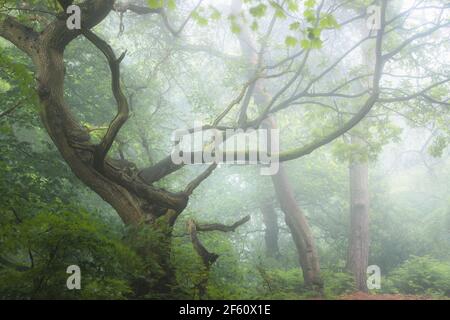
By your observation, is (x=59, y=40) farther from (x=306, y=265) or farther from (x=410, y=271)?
(x=410, y=271)

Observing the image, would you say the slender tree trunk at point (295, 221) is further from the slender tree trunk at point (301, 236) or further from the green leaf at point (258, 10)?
the green leaf at point (258, 10)

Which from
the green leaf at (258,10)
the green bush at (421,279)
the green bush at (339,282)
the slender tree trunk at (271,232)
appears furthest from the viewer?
the slender tree trunk at (271,232)

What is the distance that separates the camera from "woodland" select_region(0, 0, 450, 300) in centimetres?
513

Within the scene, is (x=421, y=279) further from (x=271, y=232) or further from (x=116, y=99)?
(x=116, y=99)

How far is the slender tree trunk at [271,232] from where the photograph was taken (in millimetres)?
17688

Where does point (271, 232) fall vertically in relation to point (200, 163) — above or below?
below

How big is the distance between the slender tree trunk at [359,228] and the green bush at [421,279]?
4.00 feet

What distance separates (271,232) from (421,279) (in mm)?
6341

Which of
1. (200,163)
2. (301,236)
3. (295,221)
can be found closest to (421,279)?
(301,236)

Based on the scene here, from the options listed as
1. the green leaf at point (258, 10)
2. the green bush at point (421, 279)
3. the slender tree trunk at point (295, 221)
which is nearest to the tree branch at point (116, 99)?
the green leaf at point (258, 10)

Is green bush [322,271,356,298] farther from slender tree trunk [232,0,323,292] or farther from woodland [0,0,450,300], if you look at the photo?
slender tree trunk [232,0,323,292]

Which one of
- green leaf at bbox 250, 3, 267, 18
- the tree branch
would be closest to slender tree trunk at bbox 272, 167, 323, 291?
the tree branch

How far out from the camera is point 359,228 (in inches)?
549
